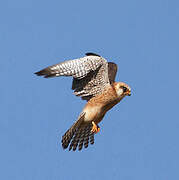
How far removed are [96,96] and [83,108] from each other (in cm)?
41

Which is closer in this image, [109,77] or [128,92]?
[128,92]

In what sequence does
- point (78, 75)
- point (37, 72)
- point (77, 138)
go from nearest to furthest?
point (37, 72)
point (78, 75)
point (77, 138)

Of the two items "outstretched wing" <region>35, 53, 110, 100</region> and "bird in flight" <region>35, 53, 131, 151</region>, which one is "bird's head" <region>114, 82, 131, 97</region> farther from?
"outstretched wing" <region>35, 53, 110, 100</region>

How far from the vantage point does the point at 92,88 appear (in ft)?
38.4

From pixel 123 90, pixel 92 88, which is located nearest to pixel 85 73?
pixel 92 88

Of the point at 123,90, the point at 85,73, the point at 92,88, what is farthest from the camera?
the point at 92,88

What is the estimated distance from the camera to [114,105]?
38.0 ft

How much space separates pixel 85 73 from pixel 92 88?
63 cm

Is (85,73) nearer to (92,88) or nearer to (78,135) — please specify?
(92,88)

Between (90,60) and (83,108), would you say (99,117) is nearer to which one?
(83,108)

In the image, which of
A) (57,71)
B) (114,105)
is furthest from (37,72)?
(114,105)

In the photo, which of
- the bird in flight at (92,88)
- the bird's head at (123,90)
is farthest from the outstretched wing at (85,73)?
the bird's head at (123,90)

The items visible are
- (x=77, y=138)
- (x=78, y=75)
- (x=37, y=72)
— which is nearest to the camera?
(x=37, y=72)

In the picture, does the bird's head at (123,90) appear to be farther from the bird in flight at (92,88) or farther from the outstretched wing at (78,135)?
the outstretched wing at (78,135)
